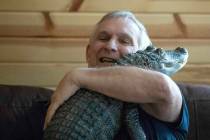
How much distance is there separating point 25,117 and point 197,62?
0.97 m

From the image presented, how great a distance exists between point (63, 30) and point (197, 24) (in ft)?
2.28

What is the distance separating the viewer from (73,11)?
2197mm

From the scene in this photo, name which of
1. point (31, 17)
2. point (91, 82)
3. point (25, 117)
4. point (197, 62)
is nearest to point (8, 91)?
point (25, 117)

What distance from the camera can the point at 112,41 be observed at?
1.65 m

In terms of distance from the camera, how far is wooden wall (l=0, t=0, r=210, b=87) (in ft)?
7.14

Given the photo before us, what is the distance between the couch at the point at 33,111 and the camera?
174 centimetres

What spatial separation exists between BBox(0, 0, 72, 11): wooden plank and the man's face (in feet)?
1.72

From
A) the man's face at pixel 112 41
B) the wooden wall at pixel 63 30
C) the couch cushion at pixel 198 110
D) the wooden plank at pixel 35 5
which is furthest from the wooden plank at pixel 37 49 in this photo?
the couch cushion at pixel 198 110

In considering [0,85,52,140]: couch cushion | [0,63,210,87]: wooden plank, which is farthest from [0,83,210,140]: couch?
[0,63,210,87]: wooden plank

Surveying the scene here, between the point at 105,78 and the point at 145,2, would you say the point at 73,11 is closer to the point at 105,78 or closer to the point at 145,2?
the point at 145,2

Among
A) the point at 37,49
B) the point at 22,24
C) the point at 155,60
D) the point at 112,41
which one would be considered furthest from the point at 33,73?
the point at 155,60

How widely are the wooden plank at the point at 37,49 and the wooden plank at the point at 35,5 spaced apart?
153 millimetres

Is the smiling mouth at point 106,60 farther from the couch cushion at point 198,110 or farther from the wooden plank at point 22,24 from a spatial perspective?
the wooden plank at point 22,24

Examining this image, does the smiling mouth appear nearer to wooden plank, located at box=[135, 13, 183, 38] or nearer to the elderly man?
the elderly man
